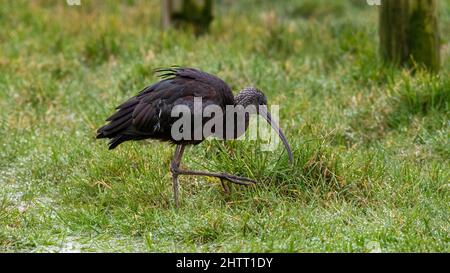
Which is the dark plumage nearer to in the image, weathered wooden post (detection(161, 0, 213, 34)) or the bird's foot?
the bird's foot

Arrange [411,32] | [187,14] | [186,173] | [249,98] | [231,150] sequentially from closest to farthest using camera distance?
[186,173] < [249,98] < [231,150] < [411,32] < [187,14]

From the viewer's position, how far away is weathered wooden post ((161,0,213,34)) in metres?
10.9

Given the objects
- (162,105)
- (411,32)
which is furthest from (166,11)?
(162,105)

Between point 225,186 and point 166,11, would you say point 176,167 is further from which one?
point 166,11

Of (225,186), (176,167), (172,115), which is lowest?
(225,186)

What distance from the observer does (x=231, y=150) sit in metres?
6.75

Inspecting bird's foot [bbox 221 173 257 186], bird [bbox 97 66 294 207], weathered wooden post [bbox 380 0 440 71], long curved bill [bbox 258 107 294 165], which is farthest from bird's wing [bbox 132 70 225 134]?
weathered wooden post [bbox 380 0 440 71]

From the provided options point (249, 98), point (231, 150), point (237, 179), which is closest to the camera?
point (237, 179)

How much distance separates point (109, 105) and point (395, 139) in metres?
2.40

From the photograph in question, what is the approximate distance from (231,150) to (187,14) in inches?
174

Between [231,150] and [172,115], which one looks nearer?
[172,115]

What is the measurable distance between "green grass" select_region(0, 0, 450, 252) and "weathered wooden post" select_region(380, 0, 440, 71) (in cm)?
24

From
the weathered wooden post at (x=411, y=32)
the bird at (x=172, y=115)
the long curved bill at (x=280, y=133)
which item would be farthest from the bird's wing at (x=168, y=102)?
the weathered wooden post at (x=411, y=32)

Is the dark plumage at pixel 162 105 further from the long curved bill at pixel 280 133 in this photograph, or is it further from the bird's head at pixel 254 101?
the long curved bill at pixel 280 133
